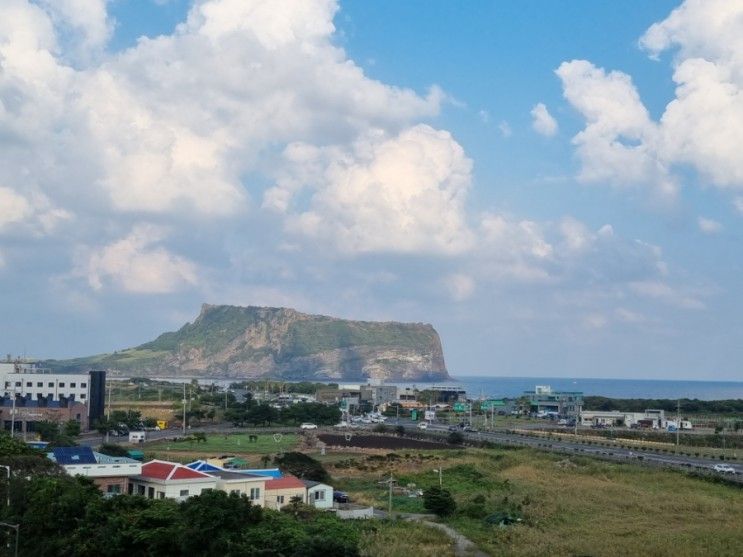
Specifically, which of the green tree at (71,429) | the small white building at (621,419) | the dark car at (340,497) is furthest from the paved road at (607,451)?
the green tree at (71,429)

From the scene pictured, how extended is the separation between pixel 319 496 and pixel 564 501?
40.5 feet

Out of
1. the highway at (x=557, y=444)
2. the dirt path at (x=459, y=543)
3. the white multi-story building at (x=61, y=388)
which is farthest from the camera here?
the white multi-story building at (x=61, y=388)

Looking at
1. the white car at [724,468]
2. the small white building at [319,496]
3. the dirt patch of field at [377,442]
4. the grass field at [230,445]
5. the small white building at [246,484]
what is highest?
the small white building at [246,484]

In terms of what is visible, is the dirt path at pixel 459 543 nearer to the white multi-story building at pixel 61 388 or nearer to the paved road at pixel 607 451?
the paved road at pixel 607 451

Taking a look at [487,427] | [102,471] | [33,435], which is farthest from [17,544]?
[487,427]

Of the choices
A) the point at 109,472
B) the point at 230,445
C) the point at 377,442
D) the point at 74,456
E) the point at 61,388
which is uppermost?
the point at 61,388

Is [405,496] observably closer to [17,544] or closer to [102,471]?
[102,471]

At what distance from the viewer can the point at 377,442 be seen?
7369 centimetres

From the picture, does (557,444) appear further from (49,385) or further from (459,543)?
(49,385)

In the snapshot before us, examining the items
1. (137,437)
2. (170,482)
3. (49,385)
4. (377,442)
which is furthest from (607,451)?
(49,385)

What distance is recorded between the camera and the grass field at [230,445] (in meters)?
61.0

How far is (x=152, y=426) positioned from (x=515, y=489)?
51.7 meters

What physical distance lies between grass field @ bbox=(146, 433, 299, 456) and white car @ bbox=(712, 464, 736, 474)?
30793 mm

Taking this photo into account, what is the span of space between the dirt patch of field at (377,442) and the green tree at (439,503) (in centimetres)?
2997
